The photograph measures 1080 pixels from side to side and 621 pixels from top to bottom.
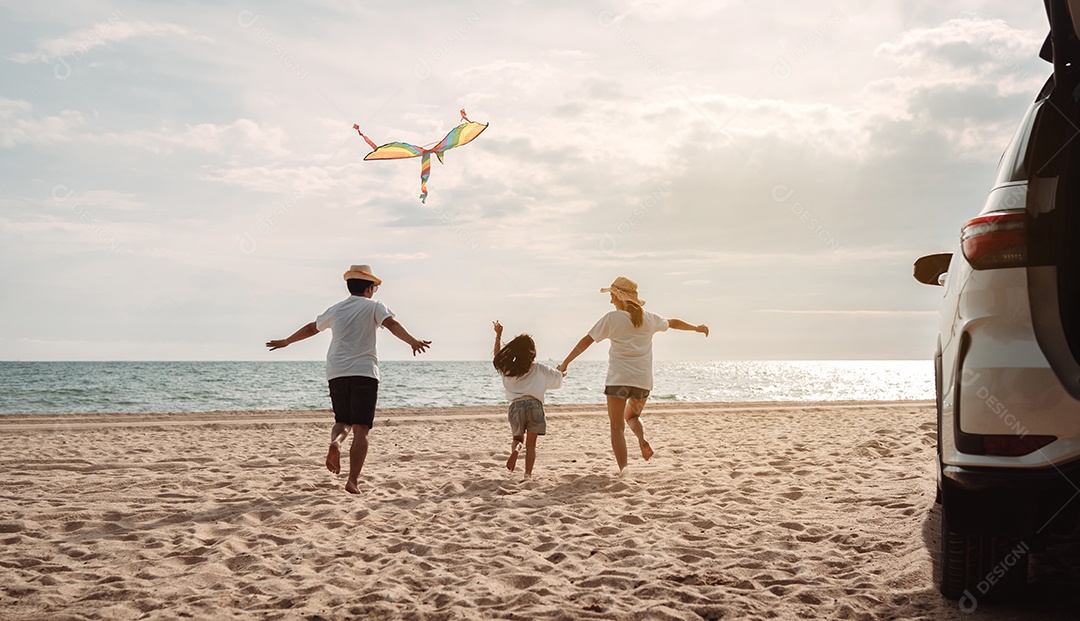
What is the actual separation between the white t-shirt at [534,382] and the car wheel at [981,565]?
15.4ft

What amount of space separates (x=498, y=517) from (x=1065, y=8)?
4.63 meters

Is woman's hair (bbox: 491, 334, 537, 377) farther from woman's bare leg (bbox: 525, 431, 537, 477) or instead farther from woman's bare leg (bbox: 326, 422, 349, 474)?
woman's bare leg (bbox: 326, 422, 349, 474)

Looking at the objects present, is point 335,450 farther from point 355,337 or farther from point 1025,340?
point 1025,340

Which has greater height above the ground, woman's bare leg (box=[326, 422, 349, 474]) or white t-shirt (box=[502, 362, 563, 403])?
white t-shirt (box=[502, 362, 563, 403])

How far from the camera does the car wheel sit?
338 centimetres

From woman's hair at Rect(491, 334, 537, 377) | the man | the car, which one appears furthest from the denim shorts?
the car

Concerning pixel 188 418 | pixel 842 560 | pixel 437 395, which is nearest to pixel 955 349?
A: pixel 842 560

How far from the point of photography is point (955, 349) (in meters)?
3.13

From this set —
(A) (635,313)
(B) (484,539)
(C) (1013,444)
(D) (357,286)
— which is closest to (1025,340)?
(C) (1013,444)

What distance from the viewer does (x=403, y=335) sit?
7.17 m

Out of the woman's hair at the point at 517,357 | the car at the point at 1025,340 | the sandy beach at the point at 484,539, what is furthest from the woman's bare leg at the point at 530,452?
the car at the point at 1025,340

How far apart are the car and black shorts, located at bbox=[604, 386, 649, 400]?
15.5 feet

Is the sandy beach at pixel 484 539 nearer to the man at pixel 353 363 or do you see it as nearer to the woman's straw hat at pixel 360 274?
the man at pixel 353 363

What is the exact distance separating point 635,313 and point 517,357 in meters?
1.23
